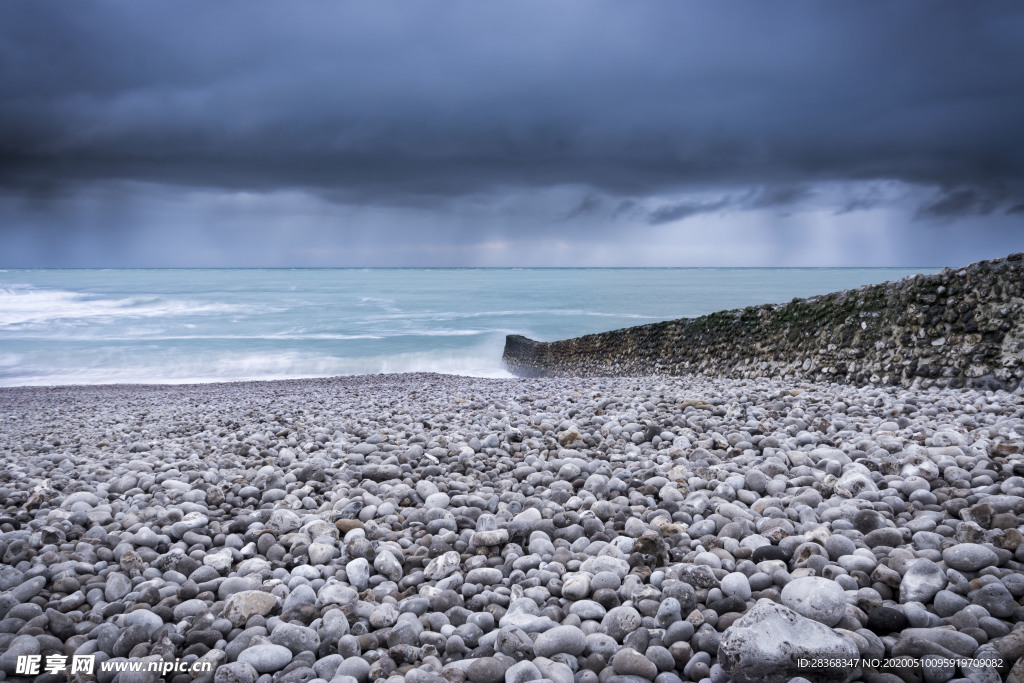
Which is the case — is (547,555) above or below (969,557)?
below

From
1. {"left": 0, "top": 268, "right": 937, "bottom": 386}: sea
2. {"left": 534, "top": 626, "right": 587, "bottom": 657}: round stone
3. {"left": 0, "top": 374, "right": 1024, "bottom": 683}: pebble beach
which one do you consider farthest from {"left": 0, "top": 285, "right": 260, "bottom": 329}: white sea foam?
{"left": 534, "top": 626, "right": 587, "bottom": 657}: round stone

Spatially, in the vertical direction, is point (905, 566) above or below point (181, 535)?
above

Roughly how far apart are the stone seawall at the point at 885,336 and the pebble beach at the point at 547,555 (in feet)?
6.86

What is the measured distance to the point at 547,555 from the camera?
8.04 ft

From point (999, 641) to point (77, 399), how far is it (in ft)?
47.4

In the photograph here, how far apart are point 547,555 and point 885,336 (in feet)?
21.2

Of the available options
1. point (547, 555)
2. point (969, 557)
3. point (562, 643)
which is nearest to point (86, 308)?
point (547, 555)

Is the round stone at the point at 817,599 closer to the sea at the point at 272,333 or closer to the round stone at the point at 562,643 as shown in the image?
the round stone at the point at 562,643

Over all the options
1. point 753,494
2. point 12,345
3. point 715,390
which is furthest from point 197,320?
point 753,494

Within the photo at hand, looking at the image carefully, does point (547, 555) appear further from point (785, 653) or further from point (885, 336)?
point (885, 336)

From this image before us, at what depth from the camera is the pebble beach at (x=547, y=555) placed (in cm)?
175

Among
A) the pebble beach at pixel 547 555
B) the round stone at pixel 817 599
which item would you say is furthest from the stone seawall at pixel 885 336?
the round stone at pixel 817 599

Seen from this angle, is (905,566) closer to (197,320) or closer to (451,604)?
(451,604)

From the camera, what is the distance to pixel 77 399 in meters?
11.8
